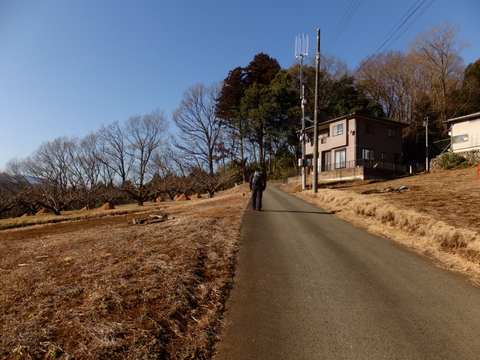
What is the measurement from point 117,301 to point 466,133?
3372cm

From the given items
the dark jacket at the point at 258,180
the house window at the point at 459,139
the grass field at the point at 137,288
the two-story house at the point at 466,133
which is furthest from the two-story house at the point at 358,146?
the grass field at the point at 137,288

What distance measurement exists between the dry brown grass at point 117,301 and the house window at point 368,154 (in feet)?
98.2

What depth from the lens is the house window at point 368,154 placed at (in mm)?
Result: 33062

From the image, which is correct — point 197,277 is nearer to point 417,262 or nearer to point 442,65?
point 417,262

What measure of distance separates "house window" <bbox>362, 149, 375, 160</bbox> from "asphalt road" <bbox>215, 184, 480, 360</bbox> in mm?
28269

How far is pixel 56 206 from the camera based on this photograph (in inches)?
960

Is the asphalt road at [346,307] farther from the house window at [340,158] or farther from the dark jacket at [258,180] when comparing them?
the house window at [340,158]

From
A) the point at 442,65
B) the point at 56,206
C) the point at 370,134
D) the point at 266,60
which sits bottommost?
the point at 56,206

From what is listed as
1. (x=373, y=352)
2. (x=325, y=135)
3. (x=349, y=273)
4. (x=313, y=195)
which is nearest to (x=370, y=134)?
(x=325, y=135)

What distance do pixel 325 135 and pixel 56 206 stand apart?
2804 cm

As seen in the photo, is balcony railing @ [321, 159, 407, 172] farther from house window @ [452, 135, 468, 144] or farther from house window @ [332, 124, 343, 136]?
house window @ [452, 135, 468, 144]

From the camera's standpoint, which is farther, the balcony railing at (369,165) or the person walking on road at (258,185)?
the balcony railing at (369,165)

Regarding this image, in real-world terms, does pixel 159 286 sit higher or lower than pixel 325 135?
lower

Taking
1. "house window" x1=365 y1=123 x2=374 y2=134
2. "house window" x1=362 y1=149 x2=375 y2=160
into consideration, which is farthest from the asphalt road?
"house window" x1=365 y1=123 x2=374 y2=134
